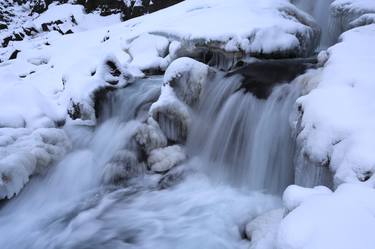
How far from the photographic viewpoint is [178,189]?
5.35 meters

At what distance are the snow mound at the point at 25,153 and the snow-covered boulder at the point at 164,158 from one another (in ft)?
5.16

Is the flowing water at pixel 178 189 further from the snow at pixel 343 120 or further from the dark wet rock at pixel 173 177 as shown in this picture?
the snow at pixel 343 120

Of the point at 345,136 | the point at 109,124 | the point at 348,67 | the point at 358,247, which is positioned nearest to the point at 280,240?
the point at 358,247

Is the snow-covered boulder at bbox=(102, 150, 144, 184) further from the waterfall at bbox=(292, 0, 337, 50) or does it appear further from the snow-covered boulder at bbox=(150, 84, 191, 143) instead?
the waterfall at bbox=(292, 0, 337, 50)

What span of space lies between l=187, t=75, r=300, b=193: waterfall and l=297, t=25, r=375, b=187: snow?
0.87 m

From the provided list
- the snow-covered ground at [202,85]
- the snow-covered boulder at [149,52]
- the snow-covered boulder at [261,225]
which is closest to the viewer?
the snow-covered ground at [202,85]

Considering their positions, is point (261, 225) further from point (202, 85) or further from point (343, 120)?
point (202, 85)

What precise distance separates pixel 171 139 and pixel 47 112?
2.62m

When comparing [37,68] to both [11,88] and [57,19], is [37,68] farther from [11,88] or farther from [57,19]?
[57,19]

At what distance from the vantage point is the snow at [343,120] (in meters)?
3.33

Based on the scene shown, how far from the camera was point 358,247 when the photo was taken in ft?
6.95

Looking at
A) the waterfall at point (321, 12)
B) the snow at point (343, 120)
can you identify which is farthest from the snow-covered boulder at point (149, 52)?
the snow at point (343, 120)

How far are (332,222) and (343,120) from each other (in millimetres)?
1839

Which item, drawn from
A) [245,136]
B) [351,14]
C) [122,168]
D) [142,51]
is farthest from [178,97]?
[351,14]
